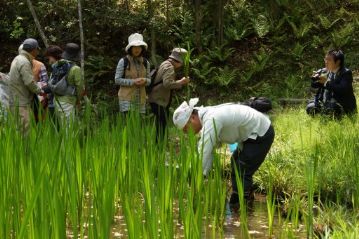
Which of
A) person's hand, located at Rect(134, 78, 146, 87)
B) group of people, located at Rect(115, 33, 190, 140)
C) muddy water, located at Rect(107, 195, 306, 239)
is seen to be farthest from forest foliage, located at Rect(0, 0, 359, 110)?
muddy water, located at Rect(107, 195, 306, 239)

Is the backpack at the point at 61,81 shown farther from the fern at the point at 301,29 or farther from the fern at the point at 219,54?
the fern at the point at 301,29

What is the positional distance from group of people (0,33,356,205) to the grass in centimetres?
41

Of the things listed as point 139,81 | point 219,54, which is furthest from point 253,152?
point 219,54

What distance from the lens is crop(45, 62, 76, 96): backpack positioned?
5805mm

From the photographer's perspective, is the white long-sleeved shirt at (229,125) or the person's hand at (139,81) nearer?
the white long-sleeved shirt at (229,125)

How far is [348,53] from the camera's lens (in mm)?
12016

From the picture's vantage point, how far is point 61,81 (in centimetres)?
582

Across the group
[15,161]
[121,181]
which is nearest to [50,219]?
[15,161]

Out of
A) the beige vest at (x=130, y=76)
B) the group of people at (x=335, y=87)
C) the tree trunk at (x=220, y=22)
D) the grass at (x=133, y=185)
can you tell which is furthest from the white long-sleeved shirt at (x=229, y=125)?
the tree trunk at (x=220, y=22)

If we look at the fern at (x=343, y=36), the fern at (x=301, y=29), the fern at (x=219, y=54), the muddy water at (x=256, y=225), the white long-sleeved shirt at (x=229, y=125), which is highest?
the fern at (x=301, y=29)

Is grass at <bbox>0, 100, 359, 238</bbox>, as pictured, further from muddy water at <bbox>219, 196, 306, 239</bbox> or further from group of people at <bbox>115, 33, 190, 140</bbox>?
group of people at <bbox>115, 33, 190, 140</bbox>

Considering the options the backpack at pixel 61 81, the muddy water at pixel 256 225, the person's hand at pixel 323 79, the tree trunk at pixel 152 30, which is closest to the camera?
the muddy water at pixel 256 225

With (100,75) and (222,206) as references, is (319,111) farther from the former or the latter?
(100,75)

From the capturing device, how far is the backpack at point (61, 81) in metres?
5.80
